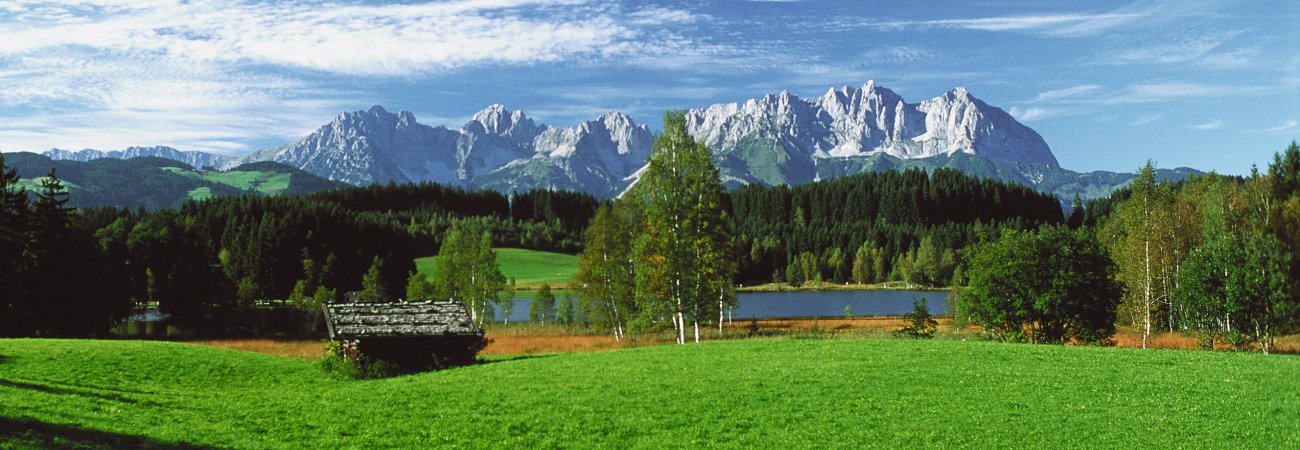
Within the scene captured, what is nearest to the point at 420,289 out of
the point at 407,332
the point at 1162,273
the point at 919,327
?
the point at 407,332

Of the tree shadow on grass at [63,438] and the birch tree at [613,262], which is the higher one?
the birch tree at [613,262]

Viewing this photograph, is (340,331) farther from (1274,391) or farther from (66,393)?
(1274,391)

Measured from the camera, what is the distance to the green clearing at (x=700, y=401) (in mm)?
24312

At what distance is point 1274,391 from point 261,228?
175934mm

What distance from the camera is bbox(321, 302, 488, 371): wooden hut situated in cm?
4550

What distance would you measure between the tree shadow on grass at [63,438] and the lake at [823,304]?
3670 inches

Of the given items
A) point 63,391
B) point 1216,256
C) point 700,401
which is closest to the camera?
point 700,401

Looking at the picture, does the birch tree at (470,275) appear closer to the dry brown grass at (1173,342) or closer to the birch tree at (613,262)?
the birch tree at (613,262)

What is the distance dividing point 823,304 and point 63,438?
459 feet

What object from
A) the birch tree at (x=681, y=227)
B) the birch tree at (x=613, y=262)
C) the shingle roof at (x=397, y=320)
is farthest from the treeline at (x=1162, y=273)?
the shingle roof at (x=397, y=320)

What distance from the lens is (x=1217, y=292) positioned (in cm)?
5034

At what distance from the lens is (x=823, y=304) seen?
151375mm

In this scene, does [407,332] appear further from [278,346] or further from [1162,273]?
[1162,273]

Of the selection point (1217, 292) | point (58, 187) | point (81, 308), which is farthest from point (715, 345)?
point (58, 187)
